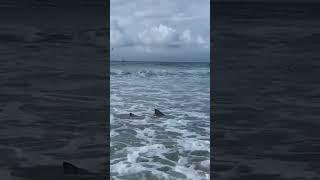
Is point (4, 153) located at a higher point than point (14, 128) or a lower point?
lower

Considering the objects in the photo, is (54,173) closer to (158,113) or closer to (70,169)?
(70,169)

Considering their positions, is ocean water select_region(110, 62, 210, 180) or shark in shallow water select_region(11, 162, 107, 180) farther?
ocean water select_region(110, 62, 210, 180)

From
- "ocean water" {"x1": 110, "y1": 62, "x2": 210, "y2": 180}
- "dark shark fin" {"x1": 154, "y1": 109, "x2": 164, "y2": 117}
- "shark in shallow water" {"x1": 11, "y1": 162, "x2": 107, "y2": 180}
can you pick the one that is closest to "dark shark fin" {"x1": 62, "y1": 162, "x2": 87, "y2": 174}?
"shark in shallow water" {"x1": 11, "y1": 162, "x2": 107, "y2": 180}

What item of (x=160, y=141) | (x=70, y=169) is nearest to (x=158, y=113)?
(x=160, y=141)

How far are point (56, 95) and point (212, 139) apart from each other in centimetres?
131

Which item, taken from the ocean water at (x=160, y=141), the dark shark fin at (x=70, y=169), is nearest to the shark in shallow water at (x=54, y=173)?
the dark shark fin at (x=70, y=169)

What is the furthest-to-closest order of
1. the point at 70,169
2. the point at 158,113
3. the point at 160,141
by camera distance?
1. the point at 158,113
2. the point at 160,141
3. the point at 70,169

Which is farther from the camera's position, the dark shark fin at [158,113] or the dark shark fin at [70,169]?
the dark shark fin at [158,113]

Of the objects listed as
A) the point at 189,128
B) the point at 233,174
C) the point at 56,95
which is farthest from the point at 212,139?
the point at 189,128

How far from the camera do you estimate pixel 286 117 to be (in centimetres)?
290

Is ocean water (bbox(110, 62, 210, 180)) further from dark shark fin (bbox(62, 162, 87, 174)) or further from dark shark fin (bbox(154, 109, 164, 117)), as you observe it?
dark shark fin (bbox(62, 162, 87, 174))

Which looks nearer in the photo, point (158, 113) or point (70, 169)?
point (70, 169)

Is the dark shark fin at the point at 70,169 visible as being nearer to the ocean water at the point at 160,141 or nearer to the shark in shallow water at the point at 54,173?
the shark in shallow water at the point at 54,173

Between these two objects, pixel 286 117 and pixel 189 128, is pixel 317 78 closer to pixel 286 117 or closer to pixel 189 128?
pixel 286 117
